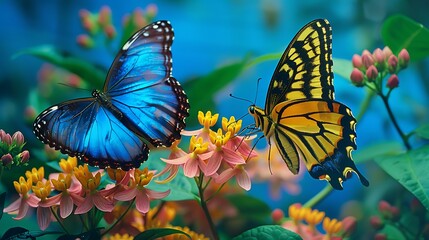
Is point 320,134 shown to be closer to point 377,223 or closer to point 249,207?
point 377,223

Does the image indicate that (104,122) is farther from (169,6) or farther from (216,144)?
(169,6)

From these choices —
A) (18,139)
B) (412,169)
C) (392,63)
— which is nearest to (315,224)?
(412,169)

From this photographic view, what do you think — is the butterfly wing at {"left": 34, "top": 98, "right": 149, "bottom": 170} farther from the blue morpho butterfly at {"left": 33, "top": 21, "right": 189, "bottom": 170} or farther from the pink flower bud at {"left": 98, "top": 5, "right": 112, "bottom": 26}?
the pink flower bud at {"left": 98, "top": 5, "right": 112, "bottom": 26}

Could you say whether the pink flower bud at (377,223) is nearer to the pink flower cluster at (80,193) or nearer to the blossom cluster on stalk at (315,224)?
the blossom cluster on stalk at (315,224)

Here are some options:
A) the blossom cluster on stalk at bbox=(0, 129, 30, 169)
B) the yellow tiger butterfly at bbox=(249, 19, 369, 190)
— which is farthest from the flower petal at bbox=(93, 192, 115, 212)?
the yellow tiger butterfly at bbox=(249, 19, 369, 190)

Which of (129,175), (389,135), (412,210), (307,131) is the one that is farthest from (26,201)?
(389,135)

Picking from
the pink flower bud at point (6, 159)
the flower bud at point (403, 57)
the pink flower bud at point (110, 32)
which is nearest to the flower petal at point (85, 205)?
the pink flower bud at point (6, 159)
